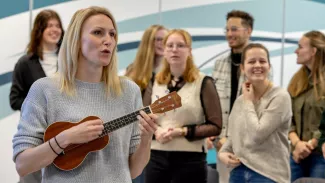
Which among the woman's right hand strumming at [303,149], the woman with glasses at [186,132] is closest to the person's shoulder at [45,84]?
the woman with glasses at [186,132]

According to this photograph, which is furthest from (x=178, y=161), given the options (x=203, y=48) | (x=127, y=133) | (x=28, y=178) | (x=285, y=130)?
(x=203, y=48)

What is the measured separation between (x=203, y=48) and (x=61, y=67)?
4135mm

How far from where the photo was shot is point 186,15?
6.04 meters

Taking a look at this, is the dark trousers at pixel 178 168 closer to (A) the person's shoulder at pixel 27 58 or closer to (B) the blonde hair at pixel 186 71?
(B) the blonde hair at pixel 186 71

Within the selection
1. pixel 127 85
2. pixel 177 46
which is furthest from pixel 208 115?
pixel 127 85

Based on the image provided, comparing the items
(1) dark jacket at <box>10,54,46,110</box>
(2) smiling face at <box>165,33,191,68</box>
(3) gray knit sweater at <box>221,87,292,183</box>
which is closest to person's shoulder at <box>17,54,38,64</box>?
(1) dark jacket at <box>10,54,46,110</box>

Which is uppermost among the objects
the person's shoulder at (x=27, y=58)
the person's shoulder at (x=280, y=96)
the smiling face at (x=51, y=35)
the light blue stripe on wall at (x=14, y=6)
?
the light blue stripe on wall at (x=14, y=6)

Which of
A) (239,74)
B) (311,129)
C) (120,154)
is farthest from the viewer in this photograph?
(239,74)

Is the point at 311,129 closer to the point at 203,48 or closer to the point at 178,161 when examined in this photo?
the point at 178,161

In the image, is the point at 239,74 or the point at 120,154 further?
the point at 239,74

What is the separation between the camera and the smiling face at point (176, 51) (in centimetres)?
368

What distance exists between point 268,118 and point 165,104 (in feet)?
4.10

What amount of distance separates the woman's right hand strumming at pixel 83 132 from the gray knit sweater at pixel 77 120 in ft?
0.28

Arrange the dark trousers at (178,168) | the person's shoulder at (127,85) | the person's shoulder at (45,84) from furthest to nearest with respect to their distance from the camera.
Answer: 1. the dark trousers at (178,168)
2. the person's shoulder at (127,85)
3. the person's shoulder at (45,84)
